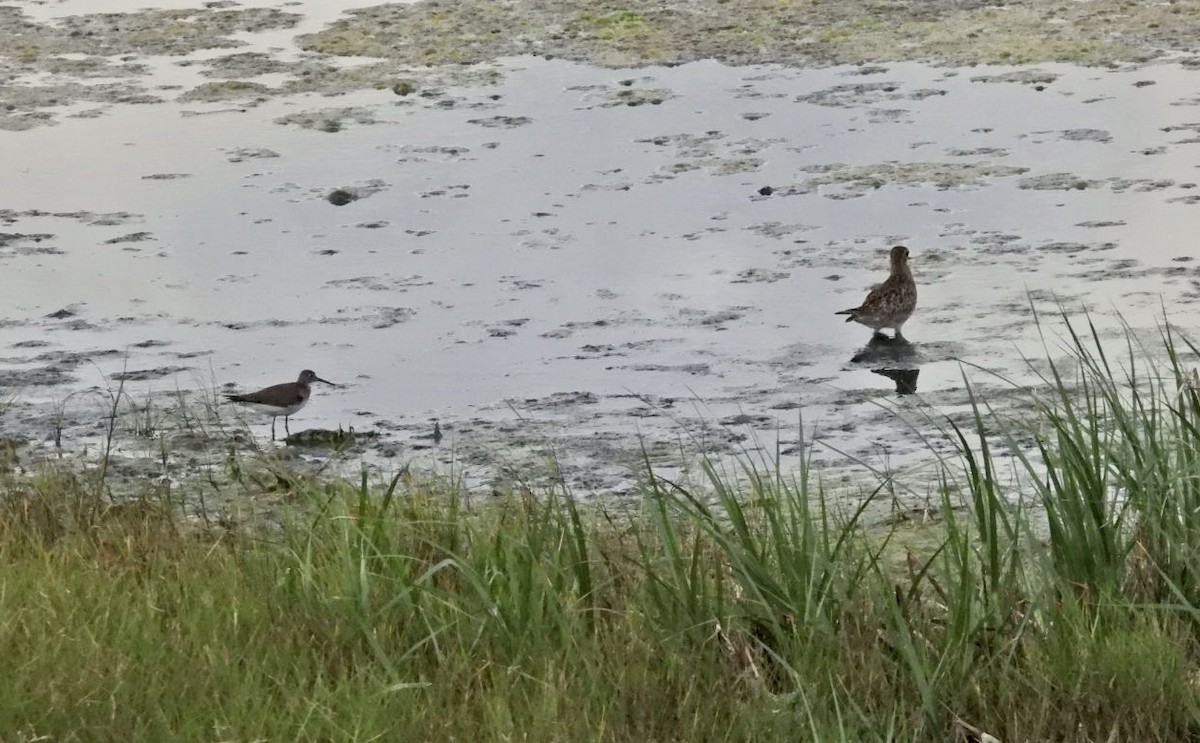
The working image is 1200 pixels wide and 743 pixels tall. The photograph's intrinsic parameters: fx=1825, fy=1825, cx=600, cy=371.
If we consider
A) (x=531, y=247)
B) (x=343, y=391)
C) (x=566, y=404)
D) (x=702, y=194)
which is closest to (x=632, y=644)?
(x=566, y=404)

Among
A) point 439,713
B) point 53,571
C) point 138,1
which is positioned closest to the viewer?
point 439,713

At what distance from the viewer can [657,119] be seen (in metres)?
10.5

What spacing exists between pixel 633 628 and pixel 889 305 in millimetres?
3795

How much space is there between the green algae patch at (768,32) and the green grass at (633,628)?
7.77 metres

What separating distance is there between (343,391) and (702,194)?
2.87 metres

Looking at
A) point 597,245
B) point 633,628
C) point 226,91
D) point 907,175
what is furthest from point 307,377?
point 226,91

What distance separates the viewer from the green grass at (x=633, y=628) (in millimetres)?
3246

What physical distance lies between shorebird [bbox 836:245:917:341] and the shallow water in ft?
0.36

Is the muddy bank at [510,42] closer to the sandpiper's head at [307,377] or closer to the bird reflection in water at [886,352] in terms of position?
the bird reflection in water at [886,352]

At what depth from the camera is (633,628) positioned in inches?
145

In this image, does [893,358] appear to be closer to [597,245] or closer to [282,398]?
[597,245]

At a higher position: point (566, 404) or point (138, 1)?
point (138, 1)

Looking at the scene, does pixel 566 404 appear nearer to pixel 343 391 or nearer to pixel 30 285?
pixel 343 391

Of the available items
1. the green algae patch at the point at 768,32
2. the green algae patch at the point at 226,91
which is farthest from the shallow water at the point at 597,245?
the green algae patch at the point at 768,32
